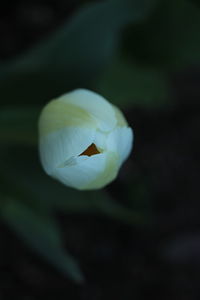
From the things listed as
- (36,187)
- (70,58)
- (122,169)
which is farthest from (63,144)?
(122,169)

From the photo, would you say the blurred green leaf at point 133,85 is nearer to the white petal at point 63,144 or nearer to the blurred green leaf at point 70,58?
the blurred green leaf at point 70,58

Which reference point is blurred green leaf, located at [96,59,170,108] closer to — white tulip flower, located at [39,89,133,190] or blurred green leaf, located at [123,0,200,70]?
blurred green leaf, located at [123,0,200,70]

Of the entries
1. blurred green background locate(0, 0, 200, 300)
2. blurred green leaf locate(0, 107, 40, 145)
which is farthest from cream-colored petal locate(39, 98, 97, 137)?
blurred green background locate(0, 0, 200, 300)

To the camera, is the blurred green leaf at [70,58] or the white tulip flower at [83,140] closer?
the white tulip flower at [83,140]

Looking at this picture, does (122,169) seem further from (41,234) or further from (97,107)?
(97,107)

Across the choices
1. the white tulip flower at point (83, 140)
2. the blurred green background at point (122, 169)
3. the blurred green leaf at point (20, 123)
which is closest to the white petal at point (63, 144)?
the white tulip flower at point (83, 140)
